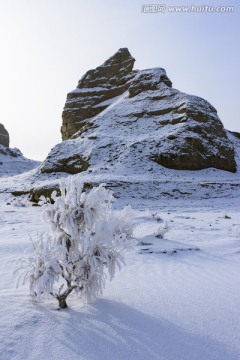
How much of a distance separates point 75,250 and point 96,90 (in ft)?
206

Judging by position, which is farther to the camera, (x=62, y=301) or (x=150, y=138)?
(x=150, y=138)

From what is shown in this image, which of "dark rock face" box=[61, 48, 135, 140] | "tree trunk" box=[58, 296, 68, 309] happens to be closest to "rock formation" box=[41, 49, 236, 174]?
"dark rock face" box=[61, 48, 135, 140]

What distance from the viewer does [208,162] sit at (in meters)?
37.2

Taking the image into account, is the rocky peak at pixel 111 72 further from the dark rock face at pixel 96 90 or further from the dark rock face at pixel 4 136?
the dark rock face at pixel 4 136

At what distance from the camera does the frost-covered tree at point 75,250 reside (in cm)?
404

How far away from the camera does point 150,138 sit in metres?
39.5

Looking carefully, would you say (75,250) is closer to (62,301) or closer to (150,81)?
(62,301)

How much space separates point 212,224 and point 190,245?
491 cm

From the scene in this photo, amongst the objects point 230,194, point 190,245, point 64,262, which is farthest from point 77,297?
point 230,194

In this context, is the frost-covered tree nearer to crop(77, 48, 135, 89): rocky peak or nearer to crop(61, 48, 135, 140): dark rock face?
crop(61, 48, 135, 140): dark rock face

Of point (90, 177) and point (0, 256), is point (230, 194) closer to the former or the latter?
point (90, 177)

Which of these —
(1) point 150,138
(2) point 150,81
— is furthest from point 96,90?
(1) point 150,138

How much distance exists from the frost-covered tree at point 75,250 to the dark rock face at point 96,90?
186 feet

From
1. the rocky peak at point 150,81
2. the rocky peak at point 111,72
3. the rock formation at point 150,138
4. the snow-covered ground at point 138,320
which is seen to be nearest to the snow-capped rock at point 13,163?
the rocky peak at point 111,72
